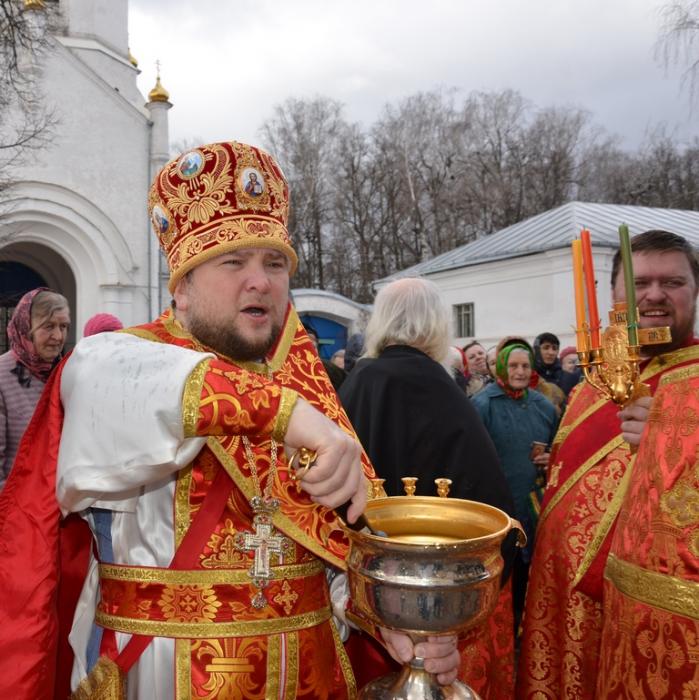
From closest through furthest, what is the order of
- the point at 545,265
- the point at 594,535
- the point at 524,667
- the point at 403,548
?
the point at 403,548 < the point at 594,535 < the point at 524,667 < the point at 545,265

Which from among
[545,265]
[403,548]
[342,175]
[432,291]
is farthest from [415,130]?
[403,548]

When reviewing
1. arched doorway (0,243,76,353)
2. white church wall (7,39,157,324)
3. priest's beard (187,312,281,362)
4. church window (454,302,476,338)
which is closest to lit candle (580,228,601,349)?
priest's beard (187,312,281,362)

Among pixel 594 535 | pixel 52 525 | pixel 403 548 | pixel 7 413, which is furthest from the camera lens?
pixel 7 413

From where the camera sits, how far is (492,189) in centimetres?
3462

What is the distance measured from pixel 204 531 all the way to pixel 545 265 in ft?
57.8

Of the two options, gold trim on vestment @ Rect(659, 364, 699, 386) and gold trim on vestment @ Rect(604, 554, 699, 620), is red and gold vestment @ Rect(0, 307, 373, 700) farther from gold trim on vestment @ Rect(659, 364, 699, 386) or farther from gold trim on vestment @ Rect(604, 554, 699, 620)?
gold trim on vestment @ Rect(659, 364, 699, 386)

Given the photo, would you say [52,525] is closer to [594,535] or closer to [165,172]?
[165,172]

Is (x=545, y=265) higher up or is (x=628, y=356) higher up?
(x=545, y=265)

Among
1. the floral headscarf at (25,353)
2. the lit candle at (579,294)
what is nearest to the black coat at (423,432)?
the lit candle at (579,294)

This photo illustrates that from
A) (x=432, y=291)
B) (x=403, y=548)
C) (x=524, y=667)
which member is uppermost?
(x=432, y=291)

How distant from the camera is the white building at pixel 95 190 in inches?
556

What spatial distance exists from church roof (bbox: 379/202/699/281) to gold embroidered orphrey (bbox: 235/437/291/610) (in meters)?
16.8

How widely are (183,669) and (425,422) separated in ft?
5.60

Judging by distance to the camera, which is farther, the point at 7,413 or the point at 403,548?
the point at 7,413
